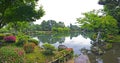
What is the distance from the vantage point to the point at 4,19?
2323 centimetres

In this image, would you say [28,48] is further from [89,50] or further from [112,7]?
[112,7]

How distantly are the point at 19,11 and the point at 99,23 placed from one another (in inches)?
952

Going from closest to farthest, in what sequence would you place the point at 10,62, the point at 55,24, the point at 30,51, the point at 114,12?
1. the point at 10,62
2. the point at 30,51
3. the point at 114,12
4. the point at 55,24

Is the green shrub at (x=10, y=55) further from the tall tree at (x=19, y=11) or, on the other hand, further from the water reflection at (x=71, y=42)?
the water reflection at (x=71, y=42)

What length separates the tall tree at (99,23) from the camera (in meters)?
43.4

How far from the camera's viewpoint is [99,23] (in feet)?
142

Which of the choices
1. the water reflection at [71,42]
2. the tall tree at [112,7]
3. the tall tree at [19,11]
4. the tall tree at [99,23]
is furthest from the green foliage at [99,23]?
the tall tree at [19,11]

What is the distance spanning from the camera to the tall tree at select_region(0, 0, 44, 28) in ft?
70.9

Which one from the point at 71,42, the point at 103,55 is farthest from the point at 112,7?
the point at 103,55

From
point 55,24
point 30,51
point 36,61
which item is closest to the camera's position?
point 36,61

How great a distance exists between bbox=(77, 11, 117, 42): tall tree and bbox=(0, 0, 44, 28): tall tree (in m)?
22.4

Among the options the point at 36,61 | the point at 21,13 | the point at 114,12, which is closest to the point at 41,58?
the point at 36,61

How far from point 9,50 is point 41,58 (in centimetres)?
713

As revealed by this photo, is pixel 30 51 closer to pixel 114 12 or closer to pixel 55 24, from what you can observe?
pixel 114 12
